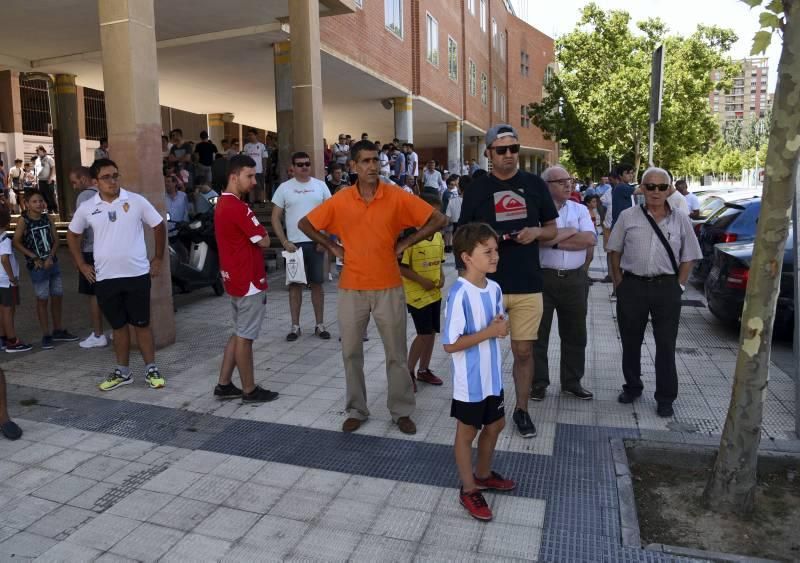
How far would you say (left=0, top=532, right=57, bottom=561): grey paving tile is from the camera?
3.19 metres

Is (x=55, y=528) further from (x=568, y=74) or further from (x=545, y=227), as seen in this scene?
(x=568, y=74)

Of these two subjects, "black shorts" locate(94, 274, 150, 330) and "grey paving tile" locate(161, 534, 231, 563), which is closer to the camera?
"grey paving tile" locate(161, 534, 231, 563)

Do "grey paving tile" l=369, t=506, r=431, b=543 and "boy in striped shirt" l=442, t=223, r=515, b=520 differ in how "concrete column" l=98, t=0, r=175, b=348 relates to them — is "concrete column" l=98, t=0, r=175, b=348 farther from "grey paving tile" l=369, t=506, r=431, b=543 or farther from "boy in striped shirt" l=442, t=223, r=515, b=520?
"boy in striped shirt" l=442, t=223, r=515, b=520

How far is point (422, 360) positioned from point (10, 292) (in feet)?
14.5

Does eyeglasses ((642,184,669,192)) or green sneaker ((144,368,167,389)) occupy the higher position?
eyeglasses ((642,184,669,192))

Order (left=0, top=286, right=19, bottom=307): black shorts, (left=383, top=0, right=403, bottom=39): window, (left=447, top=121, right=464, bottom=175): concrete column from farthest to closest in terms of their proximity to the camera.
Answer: (left=447, top=121, right=464, bottom=175): concrete column, (left=383, top=0, right=403, bottom=39): window, (left=0, top=286, right=19, bottom=307): black shorts

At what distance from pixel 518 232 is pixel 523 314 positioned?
0.56 metres

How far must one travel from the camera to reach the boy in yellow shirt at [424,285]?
5.28 meters

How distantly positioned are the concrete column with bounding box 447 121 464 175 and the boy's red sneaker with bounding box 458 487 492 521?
24877 millimetres

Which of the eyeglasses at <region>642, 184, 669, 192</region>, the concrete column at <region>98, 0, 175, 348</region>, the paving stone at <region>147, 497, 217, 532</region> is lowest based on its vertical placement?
the paving stone at <region>147, 497, 217, 532</region>

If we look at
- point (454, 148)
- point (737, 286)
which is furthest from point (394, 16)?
point (737, 286)

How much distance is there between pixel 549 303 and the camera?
17.0ft

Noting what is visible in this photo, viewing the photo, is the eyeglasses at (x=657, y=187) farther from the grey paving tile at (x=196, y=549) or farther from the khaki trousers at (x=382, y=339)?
the grey paving tile at (x=196, y=549)

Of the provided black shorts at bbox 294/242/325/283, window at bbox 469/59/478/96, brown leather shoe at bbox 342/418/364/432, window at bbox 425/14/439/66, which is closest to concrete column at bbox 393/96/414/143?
window at bbox 425/14/439/66
